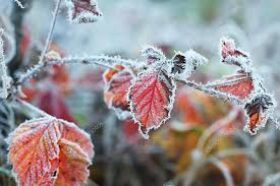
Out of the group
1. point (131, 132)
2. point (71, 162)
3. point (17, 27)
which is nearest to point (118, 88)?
point (71, 162)

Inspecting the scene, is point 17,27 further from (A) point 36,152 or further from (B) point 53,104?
(A) point 36,152

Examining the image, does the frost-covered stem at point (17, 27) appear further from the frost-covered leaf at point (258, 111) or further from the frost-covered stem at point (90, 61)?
the frost-covered leaf at point (258, 111)

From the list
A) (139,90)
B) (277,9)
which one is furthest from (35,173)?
(277,9)

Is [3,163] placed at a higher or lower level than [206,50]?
lower

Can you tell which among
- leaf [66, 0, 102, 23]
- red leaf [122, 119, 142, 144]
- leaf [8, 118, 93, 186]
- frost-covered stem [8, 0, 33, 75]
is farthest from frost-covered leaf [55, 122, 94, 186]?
red leaf [122, 119, 142, 144]

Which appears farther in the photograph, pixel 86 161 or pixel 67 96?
pixel 67 96

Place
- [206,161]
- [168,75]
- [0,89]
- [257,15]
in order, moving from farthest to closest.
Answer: [257,15], [206,161], [0,89], [168,75]

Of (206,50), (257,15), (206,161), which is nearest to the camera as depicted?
(206,161)

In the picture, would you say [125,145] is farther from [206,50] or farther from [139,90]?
[206,50]
